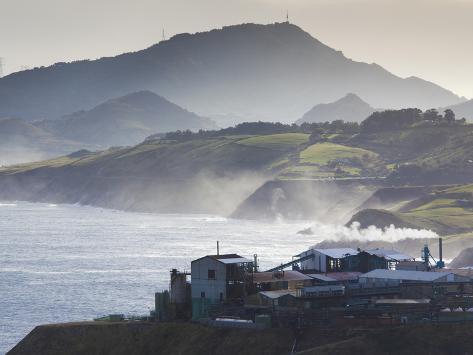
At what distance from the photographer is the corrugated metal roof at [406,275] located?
100562 millimetres

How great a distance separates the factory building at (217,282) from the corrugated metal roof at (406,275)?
1221 centimetres

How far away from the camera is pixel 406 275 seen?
102m

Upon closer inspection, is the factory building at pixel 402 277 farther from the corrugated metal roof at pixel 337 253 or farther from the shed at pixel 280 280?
the corrugated metal roof at pixel 337 253

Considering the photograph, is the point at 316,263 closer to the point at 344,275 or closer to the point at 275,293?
the point at 344,275

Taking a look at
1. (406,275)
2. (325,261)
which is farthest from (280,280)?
(325,261)

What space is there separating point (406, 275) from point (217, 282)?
55.9ft

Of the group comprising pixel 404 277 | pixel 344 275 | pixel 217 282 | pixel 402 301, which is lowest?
pixel 402 301

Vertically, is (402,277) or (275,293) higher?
(402,277)

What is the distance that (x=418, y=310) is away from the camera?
8856 centimetres

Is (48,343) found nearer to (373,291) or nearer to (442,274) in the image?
(373,291)

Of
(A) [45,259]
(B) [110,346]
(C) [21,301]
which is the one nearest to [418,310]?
(B) [110,346]

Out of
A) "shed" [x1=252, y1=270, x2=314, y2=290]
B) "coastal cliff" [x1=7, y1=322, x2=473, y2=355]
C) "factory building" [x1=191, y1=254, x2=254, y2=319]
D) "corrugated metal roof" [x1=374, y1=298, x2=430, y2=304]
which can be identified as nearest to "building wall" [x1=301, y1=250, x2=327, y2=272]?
"shed" [x1=252, y1=270, x2=314, y2=290]

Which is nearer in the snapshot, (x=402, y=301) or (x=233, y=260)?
(x=402, y=301)

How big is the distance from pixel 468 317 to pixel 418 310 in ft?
13.8
